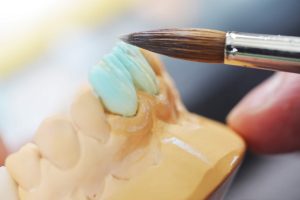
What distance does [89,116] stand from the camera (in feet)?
1.70

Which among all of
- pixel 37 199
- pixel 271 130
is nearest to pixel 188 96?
pixel 271 130

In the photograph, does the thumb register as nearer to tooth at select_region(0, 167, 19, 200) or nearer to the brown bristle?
the brown bristle

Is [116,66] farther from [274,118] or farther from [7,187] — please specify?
[274,118]

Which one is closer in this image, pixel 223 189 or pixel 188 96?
pixel 223 189

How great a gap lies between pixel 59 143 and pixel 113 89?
72 mm

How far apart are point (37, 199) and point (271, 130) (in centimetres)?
37

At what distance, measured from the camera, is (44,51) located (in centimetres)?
98

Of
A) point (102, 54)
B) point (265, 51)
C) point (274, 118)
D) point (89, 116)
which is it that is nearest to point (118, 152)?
point (89, 116)

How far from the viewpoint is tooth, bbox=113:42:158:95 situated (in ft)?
1.82

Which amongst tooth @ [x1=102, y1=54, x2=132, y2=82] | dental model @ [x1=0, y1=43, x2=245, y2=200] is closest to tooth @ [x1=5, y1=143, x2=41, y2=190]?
dental model @ [x1=0, y1=43, x2=245, y2=200]

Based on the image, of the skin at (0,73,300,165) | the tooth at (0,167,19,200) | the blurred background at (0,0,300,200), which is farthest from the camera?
the blurred background at (0,0,300,200)

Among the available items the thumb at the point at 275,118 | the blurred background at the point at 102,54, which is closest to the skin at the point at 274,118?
the thumb at the point at 275,118

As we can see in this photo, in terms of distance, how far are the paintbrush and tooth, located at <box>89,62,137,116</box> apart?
0.12ft

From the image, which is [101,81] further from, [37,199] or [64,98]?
[64,98]
